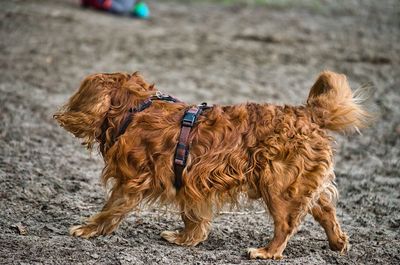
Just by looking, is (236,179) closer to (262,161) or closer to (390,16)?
(262,161)

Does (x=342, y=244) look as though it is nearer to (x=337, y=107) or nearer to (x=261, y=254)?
(x=261, y=254)

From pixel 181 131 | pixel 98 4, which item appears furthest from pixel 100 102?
pixel 98 4

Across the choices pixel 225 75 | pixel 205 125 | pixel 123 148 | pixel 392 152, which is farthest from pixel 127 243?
pixel 225 75

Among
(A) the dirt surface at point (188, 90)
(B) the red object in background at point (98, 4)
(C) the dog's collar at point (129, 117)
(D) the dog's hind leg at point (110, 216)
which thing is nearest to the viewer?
(D) the dog's hind leg at point (110, 216)

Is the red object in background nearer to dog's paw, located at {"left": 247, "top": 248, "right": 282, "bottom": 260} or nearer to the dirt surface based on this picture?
the dirt surface

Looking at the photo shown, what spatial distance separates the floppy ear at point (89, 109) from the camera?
19.0 ft

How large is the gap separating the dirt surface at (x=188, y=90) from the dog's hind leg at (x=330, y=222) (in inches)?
4.8

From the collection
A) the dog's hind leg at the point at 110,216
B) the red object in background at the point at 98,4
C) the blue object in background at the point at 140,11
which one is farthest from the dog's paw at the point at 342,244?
the red object in background at the point at 98,4

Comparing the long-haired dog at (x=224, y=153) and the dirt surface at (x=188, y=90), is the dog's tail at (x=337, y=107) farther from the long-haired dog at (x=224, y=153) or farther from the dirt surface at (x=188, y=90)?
the dirt surface at (x=188, y=90)

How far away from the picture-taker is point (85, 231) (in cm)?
580

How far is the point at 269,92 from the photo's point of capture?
11.8 m

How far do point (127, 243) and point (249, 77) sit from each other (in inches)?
288

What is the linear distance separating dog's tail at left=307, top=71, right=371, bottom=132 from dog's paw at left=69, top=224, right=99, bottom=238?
2.01 metres

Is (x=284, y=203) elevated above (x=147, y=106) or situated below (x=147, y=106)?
below
